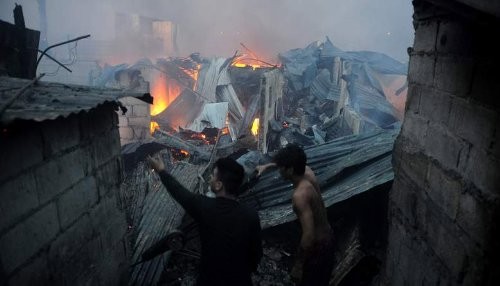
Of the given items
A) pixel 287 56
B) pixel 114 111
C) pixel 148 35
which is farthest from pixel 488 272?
pixel 148 35

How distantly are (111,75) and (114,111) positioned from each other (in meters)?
11.8

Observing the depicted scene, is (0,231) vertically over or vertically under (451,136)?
under

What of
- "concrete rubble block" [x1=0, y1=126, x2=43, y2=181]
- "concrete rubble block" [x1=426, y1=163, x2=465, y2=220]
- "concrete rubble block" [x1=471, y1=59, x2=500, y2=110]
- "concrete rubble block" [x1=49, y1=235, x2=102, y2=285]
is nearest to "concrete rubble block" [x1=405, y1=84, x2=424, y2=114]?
"concrete rubble block" [x1=426, y1=163, x2=465, y2=220]

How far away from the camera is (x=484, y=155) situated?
2.00 m

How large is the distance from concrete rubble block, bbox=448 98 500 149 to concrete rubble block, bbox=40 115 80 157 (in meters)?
2.95

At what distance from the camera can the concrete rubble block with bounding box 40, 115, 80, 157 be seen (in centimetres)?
258

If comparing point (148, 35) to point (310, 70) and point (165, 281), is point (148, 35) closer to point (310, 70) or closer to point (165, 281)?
point (310, 70)

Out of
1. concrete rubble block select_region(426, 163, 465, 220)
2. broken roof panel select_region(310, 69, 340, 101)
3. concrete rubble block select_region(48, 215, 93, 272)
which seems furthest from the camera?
broken roof panel select_region(310, 69, 340, 101)

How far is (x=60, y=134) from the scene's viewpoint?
275 cm

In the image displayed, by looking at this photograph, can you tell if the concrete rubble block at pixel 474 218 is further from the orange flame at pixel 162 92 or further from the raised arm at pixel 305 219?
the orange flame at pixel 162 92

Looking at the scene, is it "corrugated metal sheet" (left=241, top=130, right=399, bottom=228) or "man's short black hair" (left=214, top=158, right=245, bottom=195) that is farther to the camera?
"corrugated metal sheet" (left=241, top=130, right=399, bottom=228)

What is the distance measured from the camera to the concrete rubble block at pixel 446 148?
2.27m

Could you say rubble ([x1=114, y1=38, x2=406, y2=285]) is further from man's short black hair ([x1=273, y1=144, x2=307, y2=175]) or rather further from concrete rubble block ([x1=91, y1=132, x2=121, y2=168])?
concrete rubble block ([x1=91, y1=132, x2=121, y2=168])

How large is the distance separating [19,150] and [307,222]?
2576 mm
